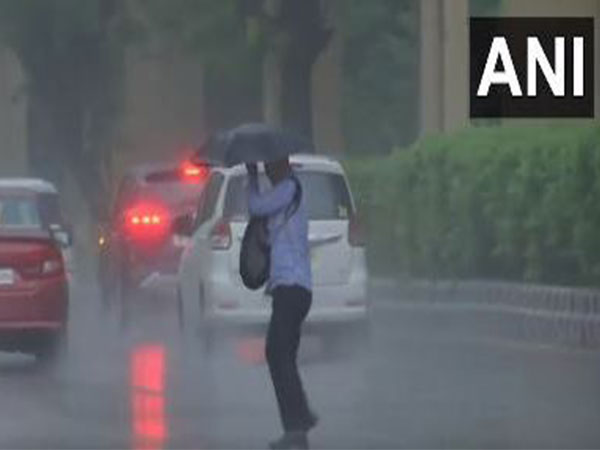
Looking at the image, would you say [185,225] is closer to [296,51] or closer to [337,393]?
[337,393]

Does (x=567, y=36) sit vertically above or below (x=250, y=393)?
above

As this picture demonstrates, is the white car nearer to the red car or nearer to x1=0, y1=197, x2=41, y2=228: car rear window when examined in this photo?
the red car

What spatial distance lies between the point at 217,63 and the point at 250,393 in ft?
69.1

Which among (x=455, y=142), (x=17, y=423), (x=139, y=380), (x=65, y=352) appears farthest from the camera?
(x=455, y=142)

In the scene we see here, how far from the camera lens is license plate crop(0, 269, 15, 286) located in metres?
24.7

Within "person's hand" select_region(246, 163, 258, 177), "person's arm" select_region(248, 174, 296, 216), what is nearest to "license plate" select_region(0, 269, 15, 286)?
"person's hand" select_region(246, 163, 258, 177)

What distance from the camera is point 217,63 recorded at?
42031 mm

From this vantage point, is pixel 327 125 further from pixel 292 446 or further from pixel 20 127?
pixel 292 446

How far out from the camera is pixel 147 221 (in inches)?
1256

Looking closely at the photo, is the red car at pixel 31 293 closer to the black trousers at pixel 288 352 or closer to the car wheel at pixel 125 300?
the car wheel at pixel 125 300

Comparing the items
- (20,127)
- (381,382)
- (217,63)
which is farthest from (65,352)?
(20,127)

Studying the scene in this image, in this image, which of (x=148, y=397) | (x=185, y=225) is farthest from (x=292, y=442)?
(x=185, y=225)

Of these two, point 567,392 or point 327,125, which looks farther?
point 327,125

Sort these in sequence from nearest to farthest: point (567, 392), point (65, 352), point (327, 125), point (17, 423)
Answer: point (17, 423) < point (567, 392) < point (65, 352) < point (327, 125)
